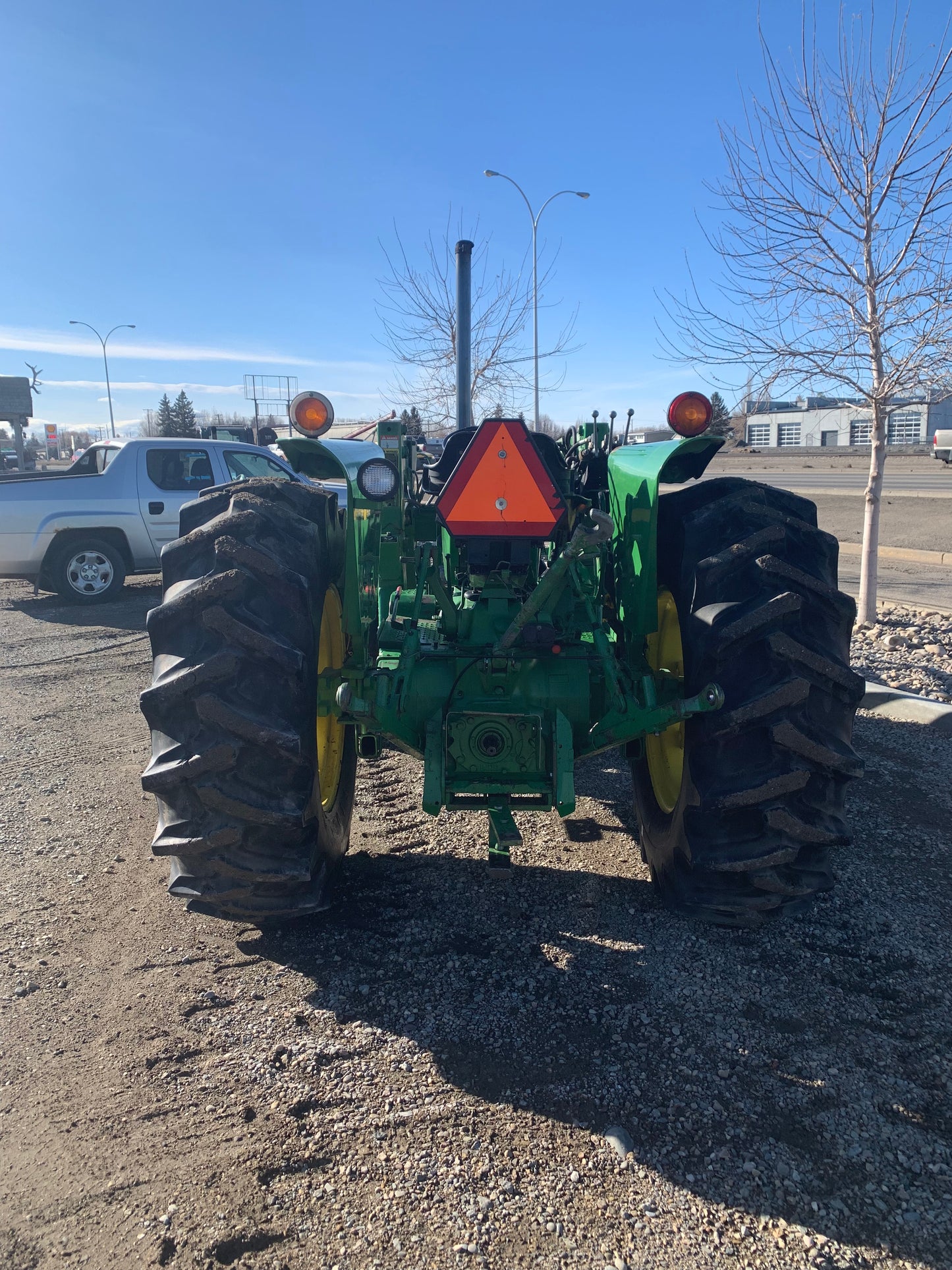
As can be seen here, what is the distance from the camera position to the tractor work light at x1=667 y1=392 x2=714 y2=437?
10.9 feet

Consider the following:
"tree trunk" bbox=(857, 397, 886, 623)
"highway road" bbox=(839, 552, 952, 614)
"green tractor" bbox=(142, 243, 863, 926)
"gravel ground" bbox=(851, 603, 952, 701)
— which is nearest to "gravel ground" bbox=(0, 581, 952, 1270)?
"green tractor" bbox=(142, 243, 863, 926)

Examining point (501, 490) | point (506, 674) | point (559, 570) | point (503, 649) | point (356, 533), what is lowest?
point (506, 674)

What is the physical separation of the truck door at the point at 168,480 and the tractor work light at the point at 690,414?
27.4 ft

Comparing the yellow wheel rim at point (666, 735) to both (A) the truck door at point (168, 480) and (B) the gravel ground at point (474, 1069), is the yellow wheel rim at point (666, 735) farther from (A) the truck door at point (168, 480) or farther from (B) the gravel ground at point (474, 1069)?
(A) the truck door at point (168, 480)

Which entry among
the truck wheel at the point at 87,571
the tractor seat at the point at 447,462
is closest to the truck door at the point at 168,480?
the truck wheel at the point at 87,571

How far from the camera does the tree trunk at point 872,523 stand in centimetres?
742

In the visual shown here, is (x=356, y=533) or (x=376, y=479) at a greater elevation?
(x=376, y=479)

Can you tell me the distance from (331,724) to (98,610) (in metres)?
7.52

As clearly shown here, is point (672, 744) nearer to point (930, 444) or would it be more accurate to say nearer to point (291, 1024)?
point (291, 1024)

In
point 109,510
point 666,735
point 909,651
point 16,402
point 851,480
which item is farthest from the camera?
point 16,402

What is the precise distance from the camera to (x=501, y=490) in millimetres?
2971

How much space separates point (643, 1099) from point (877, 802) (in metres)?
2.68

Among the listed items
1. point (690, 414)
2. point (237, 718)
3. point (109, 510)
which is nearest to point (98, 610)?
point (109, 510)

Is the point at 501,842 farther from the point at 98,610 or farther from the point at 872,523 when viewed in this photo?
the point at 98,610
